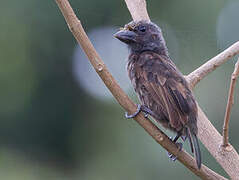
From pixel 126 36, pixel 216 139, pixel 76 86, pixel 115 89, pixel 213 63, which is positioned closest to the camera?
pixel 115 89

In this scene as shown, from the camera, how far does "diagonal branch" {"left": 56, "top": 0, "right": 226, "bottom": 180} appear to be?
2.67 meters

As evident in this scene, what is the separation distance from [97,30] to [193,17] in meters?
1.71

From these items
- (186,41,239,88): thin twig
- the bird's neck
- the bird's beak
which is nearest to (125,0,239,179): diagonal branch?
(186,41,239,88): thin twig

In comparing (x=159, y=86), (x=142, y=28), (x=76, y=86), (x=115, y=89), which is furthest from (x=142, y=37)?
(x=76, y=86)

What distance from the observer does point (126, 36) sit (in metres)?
3.59

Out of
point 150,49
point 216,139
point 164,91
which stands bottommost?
point 216,139

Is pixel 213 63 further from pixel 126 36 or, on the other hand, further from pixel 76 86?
pixel 76 86

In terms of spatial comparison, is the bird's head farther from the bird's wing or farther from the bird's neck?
the bird's wing

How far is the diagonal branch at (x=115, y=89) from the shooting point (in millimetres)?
2672

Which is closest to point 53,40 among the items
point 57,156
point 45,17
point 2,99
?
point 45,17

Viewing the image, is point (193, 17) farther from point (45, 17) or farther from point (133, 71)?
point (133, 71)

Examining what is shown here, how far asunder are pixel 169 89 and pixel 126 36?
1.74ft

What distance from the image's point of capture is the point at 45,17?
29.7 feet

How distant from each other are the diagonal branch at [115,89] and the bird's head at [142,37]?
2.75 ft
